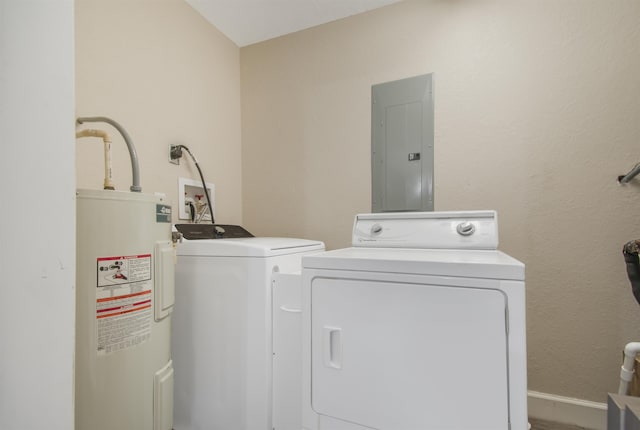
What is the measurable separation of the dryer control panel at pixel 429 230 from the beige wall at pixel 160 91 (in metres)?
1.17

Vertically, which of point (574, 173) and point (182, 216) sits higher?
point (574, 173)

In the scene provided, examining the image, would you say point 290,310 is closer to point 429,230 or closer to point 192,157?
point 429,230

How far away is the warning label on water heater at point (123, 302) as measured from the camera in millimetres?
941

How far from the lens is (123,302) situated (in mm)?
987

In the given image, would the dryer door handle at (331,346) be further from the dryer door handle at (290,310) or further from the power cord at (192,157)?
the power cord at (192,157)

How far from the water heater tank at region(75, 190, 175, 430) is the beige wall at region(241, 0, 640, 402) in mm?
1245

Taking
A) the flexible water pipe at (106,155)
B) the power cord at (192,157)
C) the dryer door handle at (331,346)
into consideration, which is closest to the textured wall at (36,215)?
the flexible water pipe at (106,155)

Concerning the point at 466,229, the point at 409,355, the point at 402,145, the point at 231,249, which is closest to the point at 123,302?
the point at 231,249

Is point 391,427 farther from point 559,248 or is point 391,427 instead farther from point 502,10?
point 502,10

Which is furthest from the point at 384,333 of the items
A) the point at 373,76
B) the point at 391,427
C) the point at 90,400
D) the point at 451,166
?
the point at 373,76

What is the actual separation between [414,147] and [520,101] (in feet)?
2.00

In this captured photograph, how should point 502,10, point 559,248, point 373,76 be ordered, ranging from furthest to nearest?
point 373,76 < point 502,10 < point 559,248

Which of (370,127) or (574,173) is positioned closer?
(574,173)

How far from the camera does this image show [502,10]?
1702 millimetres
